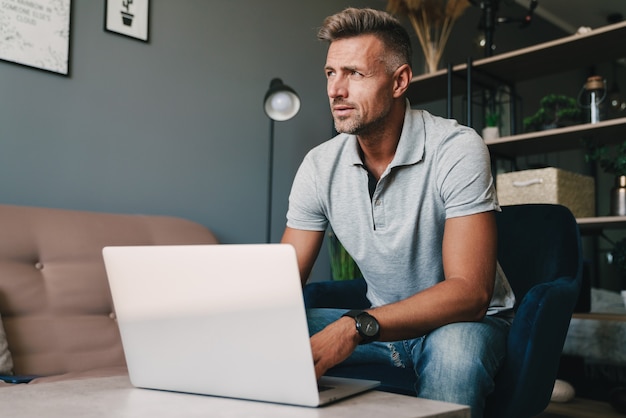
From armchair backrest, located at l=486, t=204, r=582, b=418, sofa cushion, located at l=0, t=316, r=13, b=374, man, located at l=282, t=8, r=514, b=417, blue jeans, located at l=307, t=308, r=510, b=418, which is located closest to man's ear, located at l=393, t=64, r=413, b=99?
man, located at l=282, t=8, r=514, b=417

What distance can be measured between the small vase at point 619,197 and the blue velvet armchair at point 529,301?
1.37 metres

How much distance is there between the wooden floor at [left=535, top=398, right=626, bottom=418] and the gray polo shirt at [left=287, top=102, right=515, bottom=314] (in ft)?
4.09

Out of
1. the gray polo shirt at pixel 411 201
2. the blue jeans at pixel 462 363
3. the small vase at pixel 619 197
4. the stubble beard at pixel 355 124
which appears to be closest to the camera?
the blue jeans at pixel 462 363

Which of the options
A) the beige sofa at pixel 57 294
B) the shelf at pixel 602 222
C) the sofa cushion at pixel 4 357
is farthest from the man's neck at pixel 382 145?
the shelf at pixel 602 222

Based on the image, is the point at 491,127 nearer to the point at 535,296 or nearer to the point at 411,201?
the point at 411,201

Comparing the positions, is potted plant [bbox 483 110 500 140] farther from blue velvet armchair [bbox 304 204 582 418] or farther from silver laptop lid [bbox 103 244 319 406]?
silver laptop lid [bbox 103 244 319 406]

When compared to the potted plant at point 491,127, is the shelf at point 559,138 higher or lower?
lower

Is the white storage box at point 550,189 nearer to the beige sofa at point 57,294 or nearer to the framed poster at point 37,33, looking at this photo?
the beige sofa at point 57,294

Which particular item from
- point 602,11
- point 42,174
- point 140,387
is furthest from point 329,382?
point 602,11

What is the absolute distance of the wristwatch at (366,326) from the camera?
1.05m

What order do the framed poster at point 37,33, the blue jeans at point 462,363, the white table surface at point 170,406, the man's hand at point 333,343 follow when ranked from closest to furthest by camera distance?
the white table surface at point 170,406 < the man's hand at point 333,343 < the blue jeans at point 462,363 < the framed poster at point 37,33

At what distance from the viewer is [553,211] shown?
164 centimetres

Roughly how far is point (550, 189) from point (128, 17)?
2066mm

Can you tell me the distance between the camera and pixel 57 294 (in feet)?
6.01
